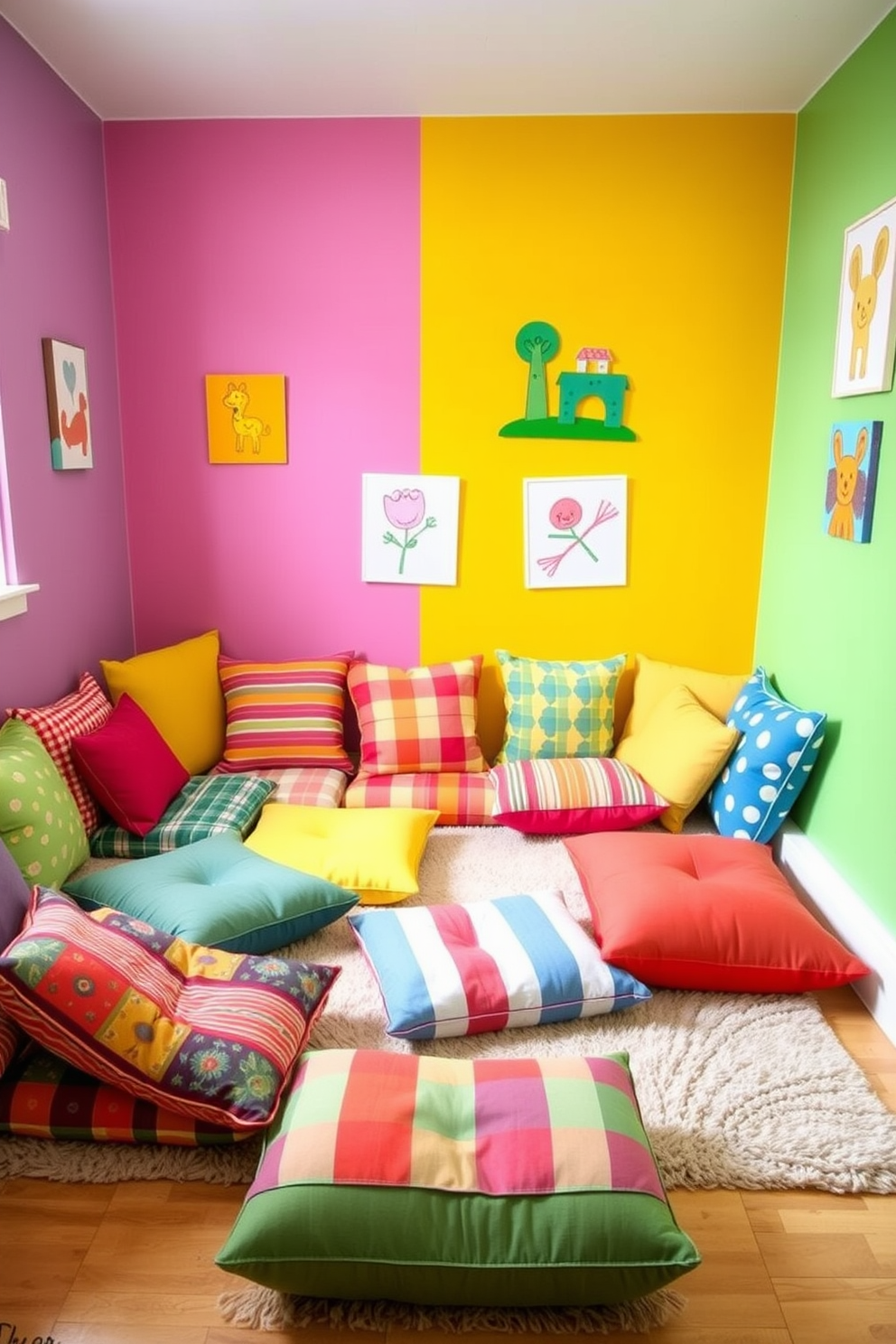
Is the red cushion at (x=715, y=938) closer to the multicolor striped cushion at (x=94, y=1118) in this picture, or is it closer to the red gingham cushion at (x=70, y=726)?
the multicolor striped cushion at (x=94, y=1118)

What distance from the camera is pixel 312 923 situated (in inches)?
88.7

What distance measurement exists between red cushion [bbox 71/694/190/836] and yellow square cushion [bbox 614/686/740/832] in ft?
4.75

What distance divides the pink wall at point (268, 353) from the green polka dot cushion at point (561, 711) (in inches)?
18.1

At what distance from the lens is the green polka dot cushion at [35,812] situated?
2.21 metres

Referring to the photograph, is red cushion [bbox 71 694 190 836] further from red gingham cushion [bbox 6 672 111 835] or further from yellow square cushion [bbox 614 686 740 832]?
yellow square cushion [bbox 614 686 740 832]

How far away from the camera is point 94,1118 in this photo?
66.9 inches

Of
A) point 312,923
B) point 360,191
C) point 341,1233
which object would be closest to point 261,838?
point 312,923

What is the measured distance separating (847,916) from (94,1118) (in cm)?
172

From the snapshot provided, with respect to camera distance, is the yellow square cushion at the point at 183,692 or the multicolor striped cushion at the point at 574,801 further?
the yellow square cushion at the point at 183,692

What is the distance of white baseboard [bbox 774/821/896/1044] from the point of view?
212cm

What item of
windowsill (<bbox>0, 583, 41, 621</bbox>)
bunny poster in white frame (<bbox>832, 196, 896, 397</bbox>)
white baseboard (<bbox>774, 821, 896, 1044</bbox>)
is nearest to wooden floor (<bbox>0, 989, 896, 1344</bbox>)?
white baseboard (<bbox>774, 821, 896, 1044</bbox>)

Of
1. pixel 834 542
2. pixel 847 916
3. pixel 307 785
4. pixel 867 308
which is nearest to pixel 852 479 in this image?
pixel 834 542

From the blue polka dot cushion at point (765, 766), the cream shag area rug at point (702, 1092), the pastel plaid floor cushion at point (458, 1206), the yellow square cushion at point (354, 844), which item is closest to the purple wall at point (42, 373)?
the yellow square cushion at point (354, 844)

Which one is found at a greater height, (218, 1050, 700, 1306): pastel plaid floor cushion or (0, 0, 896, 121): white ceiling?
(0, 0, 896, 121): white ceiling
